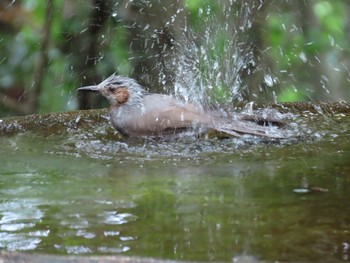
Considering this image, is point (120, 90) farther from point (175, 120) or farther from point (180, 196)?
point (180, 196)

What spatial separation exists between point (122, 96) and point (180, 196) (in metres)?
2.35

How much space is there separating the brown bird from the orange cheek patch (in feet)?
0.22

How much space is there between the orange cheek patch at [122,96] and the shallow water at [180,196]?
691 mm

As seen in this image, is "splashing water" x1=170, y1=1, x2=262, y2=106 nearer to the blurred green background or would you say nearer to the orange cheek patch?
the blurred green background

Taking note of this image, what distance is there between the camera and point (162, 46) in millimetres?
6844

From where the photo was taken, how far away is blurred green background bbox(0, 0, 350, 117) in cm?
673

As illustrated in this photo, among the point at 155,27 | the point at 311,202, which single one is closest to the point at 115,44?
the point at 155,27

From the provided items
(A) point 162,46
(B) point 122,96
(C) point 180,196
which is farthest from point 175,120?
(A) point 162,46

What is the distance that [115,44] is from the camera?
Result: 22.0 ft

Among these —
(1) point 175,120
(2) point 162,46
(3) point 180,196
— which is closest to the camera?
(3) point 180,196

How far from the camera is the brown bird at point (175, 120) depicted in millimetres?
4559

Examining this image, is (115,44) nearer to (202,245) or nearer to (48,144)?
(48,144)

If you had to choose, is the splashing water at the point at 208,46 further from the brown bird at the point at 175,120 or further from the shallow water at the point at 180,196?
the shallow water at the point at 180,196

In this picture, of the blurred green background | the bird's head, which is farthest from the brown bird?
the blurred green background
